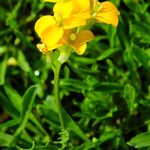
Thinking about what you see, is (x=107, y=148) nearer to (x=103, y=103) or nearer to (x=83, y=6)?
(x=103, y=103)

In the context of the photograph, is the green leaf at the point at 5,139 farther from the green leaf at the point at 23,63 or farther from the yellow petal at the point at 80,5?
the yellow petal at the point at 80,5

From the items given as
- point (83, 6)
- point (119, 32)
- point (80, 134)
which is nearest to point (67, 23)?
point (83, 6)

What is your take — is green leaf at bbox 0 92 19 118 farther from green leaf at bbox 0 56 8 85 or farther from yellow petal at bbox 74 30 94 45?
yellow petal at bbox 74 30 94 45

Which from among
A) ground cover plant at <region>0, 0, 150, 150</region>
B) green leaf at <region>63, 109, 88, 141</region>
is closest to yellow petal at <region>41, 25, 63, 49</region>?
ground cover plant at <region>0, 0, 150, 150</region>

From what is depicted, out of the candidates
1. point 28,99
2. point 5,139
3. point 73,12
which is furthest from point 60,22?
point 5,139

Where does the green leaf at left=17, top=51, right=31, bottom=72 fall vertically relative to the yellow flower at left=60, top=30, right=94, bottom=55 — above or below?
below

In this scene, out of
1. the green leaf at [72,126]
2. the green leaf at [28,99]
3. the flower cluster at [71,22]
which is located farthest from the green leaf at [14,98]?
the flower cluster at [71,22]
